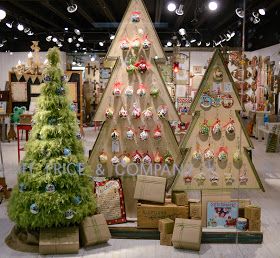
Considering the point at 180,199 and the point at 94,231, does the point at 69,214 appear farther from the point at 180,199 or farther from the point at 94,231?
the point at 180,199

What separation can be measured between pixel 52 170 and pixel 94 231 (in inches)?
28.0

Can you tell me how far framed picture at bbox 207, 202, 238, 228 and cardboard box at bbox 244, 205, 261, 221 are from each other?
0.39ft

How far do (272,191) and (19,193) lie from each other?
4.00 metres

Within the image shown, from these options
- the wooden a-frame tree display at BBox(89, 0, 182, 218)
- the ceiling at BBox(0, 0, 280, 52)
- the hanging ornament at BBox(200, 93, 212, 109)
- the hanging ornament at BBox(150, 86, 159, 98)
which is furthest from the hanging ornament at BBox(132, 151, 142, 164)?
the ceiling at BBox(0, 0, 280, 52)

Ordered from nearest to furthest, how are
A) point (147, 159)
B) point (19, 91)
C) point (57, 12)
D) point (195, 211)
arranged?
1. point (195, 211)
2. point (147, 159)
3. point (19, 91)
4. point (57, 12)

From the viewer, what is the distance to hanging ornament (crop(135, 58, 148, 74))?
476 cm

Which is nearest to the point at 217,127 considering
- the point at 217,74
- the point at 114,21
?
the point at 217,74

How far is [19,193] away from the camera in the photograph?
4.39 meters

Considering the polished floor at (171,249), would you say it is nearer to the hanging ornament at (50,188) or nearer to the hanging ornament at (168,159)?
the hanging ornament at (50,188)

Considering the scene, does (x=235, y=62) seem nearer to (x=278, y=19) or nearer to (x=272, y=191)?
(x=278, y=19)

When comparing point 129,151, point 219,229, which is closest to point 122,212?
point 129,151

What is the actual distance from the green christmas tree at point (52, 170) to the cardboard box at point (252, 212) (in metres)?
1.54

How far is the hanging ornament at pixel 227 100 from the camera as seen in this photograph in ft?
15.4

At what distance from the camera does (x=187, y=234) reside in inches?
170
